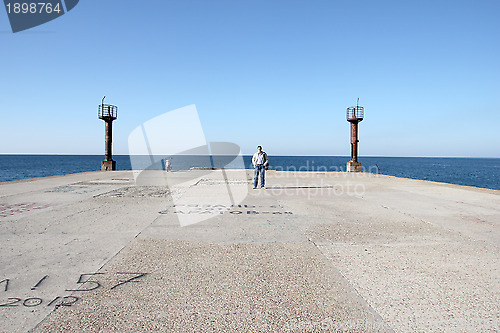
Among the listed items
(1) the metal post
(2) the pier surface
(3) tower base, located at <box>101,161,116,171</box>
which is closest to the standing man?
(2) the pier surface

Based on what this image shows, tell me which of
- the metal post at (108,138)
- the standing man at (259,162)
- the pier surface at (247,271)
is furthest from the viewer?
the metal post at (108,138)

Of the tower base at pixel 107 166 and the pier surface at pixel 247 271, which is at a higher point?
the tower base at pixel 107 166

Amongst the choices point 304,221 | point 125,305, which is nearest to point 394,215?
point 304,221

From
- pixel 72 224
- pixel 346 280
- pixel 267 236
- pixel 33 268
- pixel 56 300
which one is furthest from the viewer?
pixel 72 224

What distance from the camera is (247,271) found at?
12.2 ft

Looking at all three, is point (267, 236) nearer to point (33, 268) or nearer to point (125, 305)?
point (125, 305)

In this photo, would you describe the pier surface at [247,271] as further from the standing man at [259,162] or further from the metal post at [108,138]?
the metal post at [108,138]

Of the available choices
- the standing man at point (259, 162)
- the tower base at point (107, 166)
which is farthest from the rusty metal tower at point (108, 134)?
the standing man at point (259, 162)

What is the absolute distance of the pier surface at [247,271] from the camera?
2.65m

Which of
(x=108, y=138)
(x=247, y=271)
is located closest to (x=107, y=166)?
(x=108, y=138)

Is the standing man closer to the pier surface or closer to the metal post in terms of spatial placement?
the pier surface

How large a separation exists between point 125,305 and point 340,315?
1.99m

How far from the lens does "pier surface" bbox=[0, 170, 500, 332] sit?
8.70ft

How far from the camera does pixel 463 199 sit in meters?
10.1
